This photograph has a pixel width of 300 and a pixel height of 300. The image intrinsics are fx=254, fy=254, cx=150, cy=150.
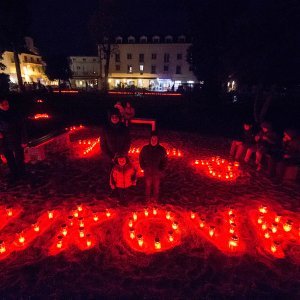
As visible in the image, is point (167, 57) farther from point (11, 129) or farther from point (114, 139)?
point (114, 139)

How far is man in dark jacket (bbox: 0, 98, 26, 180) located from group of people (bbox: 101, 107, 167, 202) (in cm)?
271

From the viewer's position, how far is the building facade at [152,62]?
53750 millimetres

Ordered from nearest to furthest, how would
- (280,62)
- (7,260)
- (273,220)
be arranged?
(7,260), (273,220), (280,62)

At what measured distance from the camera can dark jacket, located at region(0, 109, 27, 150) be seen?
23.3 feet

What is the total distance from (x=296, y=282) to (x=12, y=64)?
6135 centimetres

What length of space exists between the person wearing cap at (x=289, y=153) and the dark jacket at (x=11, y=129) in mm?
8063

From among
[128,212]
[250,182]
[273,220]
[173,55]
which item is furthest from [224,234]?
[173,55]

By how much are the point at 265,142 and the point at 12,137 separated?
8.17 m

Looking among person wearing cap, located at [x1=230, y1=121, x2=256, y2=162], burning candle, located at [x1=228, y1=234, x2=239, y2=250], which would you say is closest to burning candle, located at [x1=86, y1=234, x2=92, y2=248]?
burning candle, located at [x1=228, y1=234, x2=239, y2=250]

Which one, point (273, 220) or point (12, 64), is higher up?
point (12, 64)

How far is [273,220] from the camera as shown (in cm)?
595

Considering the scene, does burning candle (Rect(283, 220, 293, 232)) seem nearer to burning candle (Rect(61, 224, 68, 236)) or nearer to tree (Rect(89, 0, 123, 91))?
burning candle (Rect(61, 224, 68, 236))

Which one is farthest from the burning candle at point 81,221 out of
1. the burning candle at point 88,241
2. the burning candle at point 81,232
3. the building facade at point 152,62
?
the building facade at point 152,62

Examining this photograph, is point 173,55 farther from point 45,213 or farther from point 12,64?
point 45,213
